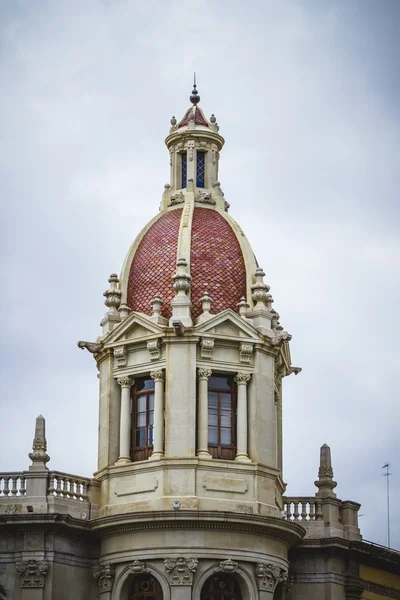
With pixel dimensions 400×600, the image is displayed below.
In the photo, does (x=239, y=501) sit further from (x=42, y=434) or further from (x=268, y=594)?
(x=42, y=434)

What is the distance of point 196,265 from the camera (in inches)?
2144

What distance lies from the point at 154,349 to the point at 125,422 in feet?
8.71

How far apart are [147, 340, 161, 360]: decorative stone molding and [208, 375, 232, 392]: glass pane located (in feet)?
6.32

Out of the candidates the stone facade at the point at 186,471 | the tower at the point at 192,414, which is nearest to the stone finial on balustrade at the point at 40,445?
the stone facade at the point at 186,471

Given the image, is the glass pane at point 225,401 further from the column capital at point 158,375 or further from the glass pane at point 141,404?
the glass pane at point 141,404

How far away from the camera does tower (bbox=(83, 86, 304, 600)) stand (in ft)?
164

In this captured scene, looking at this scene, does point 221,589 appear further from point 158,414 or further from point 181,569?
point 158,414

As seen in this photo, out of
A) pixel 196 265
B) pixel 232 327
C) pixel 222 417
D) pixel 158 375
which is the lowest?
pixel 222 417

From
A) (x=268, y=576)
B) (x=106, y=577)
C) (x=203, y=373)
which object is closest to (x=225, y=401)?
(x=203, y=373)

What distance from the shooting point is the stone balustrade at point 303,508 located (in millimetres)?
55062

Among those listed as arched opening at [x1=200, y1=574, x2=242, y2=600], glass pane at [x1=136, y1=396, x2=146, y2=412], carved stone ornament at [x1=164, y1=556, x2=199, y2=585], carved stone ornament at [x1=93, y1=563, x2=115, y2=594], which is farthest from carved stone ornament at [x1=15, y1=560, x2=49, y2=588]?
glass pane at [x1=136, y1=396, x2=146, y2=412]

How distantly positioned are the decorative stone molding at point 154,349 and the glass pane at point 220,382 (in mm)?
1925

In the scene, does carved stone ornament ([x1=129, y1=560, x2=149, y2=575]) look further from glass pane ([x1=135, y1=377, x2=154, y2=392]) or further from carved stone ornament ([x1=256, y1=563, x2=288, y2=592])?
glass pane ([x1=135, y1=377, x2=154, y2=392])

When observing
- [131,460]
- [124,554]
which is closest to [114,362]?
[131,460]
